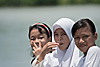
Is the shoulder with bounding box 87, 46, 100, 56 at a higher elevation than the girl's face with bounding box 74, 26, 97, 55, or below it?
below

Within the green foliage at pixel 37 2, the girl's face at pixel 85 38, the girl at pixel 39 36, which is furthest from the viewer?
the green foliage at pixel 37 2

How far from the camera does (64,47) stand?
461cm

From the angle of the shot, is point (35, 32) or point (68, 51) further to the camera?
point (35, 32)

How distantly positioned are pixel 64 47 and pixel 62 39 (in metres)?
0.09

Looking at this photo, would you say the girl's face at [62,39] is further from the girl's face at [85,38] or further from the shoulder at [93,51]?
the shoulder at [93,51]

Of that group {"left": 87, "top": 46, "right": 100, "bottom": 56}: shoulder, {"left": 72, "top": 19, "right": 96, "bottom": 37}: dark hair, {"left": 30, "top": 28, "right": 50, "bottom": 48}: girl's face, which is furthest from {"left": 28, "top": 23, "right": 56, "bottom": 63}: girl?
{"left": 87, "top": 46, "right": 100, "bottom": 56}: shoulder

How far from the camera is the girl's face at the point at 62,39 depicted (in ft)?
15.0

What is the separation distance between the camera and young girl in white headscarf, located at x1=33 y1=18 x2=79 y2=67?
15.0 ft

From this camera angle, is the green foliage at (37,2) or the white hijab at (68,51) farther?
the green foliage at (37,2)

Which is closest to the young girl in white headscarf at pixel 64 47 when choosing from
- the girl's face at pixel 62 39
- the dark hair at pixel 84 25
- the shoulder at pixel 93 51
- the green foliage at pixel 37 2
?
the girl's face at pixel 62 39

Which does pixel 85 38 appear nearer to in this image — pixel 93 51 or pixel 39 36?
pixel 93 51

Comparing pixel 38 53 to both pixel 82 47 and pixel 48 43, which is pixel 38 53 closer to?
pixel 48 43

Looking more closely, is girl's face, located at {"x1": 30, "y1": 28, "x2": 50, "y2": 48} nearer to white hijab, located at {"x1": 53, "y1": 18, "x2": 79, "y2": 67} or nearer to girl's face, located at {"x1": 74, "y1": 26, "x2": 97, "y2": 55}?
white hijab, located at {"x1": 53, "y1": 18, "x2": 79, "y2": 67}

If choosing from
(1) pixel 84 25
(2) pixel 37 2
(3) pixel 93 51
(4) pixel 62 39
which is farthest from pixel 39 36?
(2) pixel 37 2
